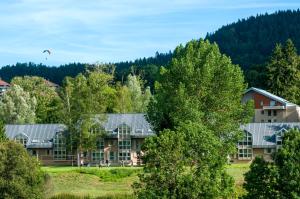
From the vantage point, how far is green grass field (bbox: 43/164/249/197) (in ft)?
181

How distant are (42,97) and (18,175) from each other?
Answer: 64488 millimetres

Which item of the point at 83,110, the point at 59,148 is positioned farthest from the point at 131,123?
the point at 83,110

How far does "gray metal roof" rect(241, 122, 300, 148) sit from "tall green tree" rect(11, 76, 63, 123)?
25.4 metres

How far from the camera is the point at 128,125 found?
80.9 metres

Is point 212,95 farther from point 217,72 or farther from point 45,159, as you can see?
point 45,159

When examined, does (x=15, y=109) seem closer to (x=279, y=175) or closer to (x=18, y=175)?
(x=18, y=175)

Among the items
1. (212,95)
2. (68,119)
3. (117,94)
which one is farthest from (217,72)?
(117,94)

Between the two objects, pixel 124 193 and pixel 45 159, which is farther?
pixel 45 159

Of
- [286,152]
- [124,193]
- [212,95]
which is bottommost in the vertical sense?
[124,193]

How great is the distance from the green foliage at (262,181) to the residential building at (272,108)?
58.2 metres

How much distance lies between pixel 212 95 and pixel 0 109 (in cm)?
4236

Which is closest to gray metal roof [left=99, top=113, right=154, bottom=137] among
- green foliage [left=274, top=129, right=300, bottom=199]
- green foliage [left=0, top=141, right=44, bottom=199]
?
green foliage [left=0, top=141, right=44, bottom=199]

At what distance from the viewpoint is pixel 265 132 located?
7900 centimetres

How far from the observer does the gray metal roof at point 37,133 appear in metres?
81.6
